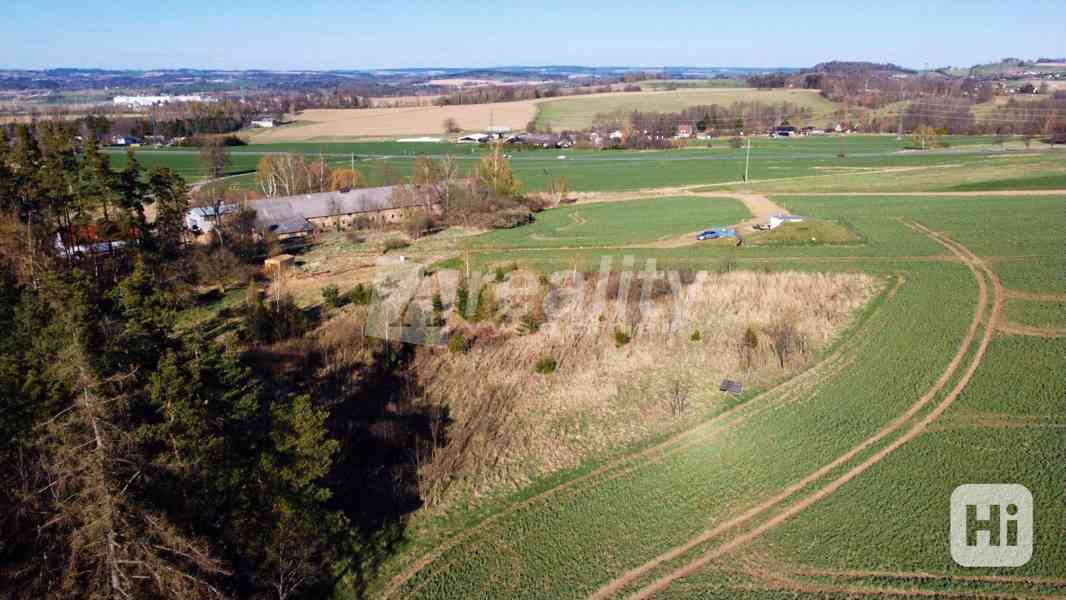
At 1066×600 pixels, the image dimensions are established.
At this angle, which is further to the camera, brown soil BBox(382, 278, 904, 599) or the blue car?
the blue car

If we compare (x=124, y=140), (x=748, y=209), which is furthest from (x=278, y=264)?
(x=124, y=140)

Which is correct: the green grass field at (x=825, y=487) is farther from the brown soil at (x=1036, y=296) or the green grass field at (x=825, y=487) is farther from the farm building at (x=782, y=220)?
the farm building at (x=782, y=220)

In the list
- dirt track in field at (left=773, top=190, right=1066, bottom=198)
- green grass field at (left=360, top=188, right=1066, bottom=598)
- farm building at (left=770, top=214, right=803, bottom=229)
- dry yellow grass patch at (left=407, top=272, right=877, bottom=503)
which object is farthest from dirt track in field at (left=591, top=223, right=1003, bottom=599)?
dirt track in field at (left=773, top=190, right=1066, bottom=198)

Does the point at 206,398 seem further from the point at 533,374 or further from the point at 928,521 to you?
the point at 928,521

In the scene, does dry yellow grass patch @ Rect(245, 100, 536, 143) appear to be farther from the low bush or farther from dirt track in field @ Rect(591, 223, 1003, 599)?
dirt track in field @ Rect(591, 223, 1003, 599)

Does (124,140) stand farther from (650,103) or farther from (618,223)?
(650,103)

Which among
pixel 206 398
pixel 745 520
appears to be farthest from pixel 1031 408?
pixel 206 398
